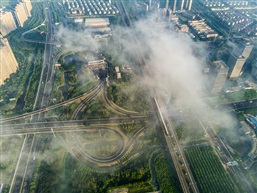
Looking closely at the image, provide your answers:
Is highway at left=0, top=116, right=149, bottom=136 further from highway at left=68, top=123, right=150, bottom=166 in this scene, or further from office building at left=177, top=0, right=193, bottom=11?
office building at left=177, top=0, right=193, bottom=11

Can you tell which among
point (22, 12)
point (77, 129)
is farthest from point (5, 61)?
point (22, 12)

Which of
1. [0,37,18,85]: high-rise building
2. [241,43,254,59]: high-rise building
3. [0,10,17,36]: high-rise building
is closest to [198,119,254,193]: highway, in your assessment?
[241,43,254,59]: high-rise building

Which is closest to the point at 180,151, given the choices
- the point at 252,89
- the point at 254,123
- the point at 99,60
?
the point at 254,123

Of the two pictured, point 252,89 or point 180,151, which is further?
point 252,89

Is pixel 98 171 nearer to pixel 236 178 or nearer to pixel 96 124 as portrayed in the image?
pixel 96 124

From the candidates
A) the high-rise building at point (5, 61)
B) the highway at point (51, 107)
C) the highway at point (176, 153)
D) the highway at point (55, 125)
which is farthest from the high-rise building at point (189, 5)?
the high-rise building at point (5, 61)

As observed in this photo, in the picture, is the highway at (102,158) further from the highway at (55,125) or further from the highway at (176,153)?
the highway at (176,153)

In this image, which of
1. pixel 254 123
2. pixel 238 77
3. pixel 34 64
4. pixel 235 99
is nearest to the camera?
pixel 254 123
